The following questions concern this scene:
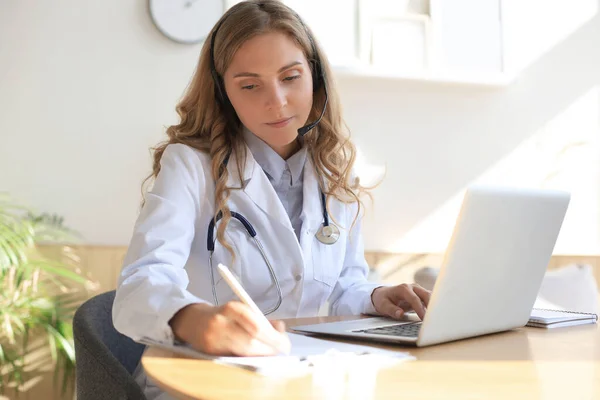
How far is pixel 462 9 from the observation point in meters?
3.28

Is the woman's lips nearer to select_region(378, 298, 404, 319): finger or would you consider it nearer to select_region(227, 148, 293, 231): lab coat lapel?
select_region(227, 148, 293, 231): lab coat lapel

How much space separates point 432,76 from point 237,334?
2.49 m

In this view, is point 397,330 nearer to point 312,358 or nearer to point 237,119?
point 312,358

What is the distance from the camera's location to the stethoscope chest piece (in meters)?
1.67

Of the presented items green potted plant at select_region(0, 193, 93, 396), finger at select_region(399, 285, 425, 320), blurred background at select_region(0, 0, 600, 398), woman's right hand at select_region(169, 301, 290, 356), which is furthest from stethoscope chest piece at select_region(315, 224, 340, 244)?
blurred background at select_region(0, 0, 600, 398)

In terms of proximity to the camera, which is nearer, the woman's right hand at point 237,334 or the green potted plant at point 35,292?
the woman's right hand at point 237,334

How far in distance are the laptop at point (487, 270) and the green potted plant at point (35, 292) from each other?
1.60 metres

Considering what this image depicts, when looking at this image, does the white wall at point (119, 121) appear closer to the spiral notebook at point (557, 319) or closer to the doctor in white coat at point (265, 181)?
the doctor in white coat at point (265, 181)

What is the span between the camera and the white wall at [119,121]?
9.45 ft

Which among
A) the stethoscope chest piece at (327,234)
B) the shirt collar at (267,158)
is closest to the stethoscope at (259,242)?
the stethoscope chest piece at (327,234)

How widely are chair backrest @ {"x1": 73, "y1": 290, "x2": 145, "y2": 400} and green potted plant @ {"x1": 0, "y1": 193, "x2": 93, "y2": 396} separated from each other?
4.12 feet

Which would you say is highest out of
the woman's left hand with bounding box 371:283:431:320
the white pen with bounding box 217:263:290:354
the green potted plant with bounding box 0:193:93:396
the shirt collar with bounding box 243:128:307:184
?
the shirt collar with bounding box 243:128:307:184

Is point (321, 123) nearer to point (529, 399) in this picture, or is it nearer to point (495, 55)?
point (529, 399)

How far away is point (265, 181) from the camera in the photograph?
165cm
